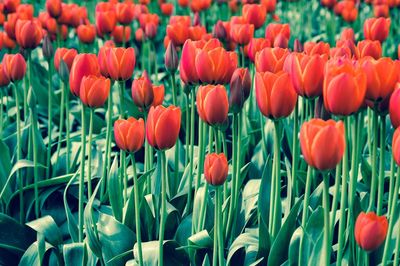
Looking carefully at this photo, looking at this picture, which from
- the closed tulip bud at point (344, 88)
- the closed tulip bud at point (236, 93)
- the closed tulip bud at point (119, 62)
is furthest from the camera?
the closed tulip bud at point (119, 62)

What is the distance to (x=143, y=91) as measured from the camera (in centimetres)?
235

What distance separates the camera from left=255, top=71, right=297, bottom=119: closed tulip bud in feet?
6.03

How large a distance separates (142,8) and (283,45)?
2230mm

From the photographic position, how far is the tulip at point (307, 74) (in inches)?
71.6

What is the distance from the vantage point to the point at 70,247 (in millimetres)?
2375

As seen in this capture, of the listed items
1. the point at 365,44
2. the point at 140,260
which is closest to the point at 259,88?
the point at 140,260

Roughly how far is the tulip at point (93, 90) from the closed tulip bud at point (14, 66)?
0.62 metres

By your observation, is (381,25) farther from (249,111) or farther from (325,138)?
(325,138)

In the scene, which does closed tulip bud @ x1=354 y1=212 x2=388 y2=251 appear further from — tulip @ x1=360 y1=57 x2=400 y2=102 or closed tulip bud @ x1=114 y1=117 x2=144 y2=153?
closed tulip bud @ x1=114 y1=117 x2=144 y2=153

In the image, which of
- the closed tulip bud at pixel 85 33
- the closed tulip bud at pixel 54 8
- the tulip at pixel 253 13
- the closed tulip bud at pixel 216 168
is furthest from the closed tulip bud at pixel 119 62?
the closed tulip bud at pixel 54 8

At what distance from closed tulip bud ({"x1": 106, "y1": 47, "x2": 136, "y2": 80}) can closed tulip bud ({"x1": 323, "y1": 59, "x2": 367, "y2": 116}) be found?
90 cm

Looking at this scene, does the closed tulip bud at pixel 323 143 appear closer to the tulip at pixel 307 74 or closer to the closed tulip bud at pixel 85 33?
the tulip at pixel 307 74

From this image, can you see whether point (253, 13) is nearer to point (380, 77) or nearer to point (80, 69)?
point (80, 69)

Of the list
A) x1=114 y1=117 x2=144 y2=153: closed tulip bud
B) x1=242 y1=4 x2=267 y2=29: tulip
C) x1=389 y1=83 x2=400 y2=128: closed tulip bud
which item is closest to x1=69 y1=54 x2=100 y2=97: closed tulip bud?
x1=114 y1=117 x2=144 y2=153: closed tulip bud
